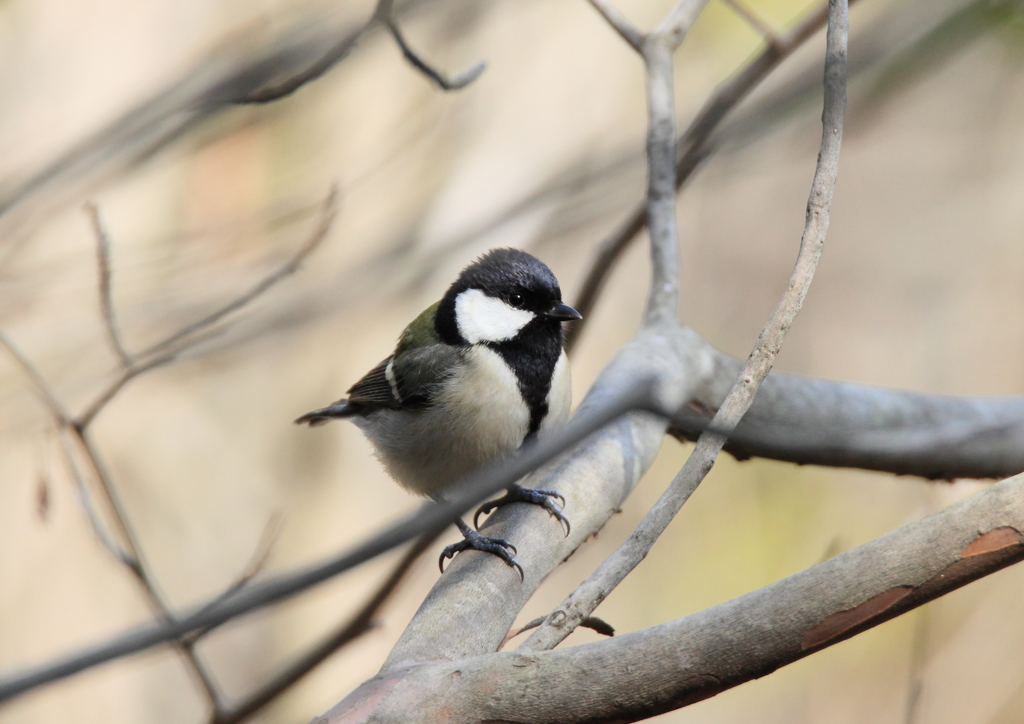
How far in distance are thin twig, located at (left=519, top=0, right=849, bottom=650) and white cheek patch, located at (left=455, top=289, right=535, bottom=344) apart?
4.25 ft

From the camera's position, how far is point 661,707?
4.07 ft

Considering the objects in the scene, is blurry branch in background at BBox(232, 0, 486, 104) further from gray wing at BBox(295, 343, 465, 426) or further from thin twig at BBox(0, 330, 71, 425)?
gray wing at BBox(295, 343, 465, 426)

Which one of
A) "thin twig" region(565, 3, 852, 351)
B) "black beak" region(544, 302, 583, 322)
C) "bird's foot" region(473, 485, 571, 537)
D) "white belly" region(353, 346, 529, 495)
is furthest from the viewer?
"thin twig" region(565, 3, 852, 351)

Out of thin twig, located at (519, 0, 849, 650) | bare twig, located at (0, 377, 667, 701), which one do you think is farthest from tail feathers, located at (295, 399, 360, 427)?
bare twig, located at (0, 377, 667, 701)

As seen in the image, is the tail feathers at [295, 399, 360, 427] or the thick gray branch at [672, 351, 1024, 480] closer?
the thick gray branch at [672, 351, 1024, 480]

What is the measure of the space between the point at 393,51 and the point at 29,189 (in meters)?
2.77

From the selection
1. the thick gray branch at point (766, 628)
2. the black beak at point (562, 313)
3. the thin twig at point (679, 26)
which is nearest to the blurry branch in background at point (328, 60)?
the black beak at point (562, 313)

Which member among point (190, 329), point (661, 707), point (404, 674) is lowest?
point (661, 707)

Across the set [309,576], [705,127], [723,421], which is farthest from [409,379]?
[309,576]

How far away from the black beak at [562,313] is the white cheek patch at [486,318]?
0.21ft

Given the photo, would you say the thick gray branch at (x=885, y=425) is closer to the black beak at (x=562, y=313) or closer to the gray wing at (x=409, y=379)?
the black beak at (x=562, y=313)

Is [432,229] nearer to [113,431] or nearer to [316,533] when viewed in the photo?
[316,533]

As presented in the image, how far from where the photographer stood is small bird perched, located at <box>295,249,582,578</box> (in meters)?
2.64

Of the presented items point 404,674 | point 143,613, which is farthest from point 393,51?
point 404,674
